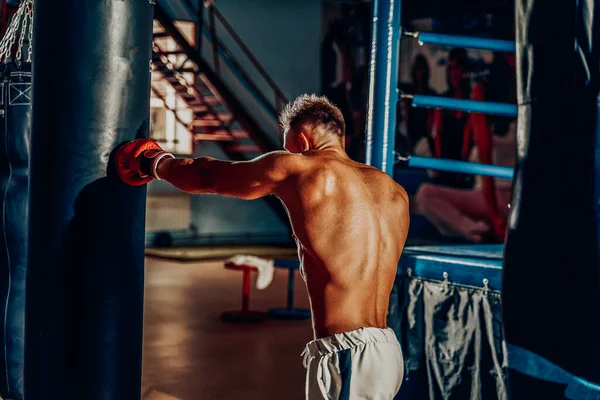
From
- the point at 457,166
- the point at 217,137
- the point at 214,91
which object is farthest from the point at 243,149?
the point at 457,166

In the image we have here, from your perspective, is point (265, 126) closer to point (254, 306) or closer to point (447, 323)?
point (254, 306)

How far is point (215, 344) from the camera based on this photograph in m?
6.84

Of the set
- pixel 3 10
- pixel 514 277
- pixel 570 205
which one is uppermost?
pixel 3 10

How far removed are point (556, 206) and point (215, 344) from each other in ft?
14.5

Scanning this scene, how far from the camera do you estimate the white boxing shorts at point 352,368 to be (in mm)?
2703

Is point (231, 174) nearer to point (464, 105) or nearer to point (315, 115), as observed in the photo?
point (315, 115)

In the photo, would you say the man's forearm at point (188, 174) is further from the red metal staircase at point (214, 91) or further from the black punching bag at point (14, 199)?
the red metal staircase at point (214, 91)

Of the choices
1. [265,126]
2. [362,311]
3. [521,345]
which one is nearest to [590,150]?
[521,345]

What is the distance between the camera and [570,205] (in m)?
2.83

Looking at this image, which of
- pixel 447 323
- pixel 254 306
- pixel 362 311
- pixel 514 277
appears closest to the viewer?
pixel 362 311

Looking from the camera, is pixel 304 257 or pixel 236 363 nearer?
pixel 304 257

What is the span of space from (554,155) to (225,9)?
12607 millimetres

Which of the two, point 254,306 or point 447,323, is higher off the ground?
point 447,323

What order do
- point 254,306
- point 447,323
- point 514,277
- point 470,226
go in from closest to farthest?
point 514,277 < point 447,323 < point 254,306 < point 470,226
